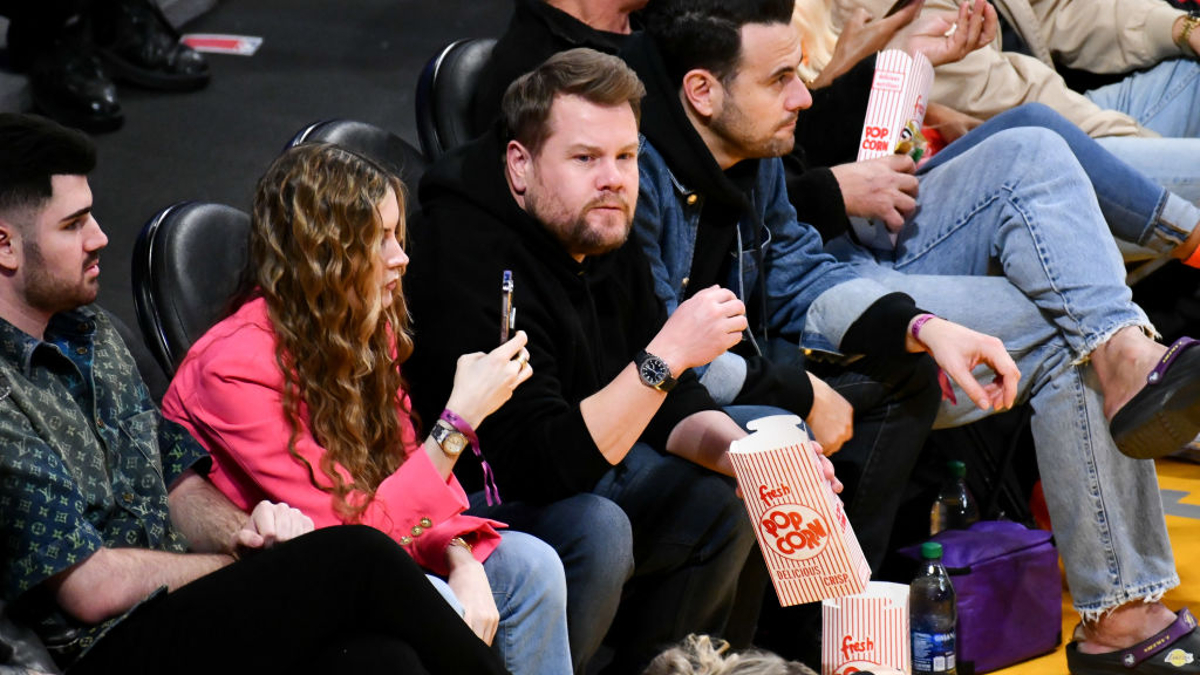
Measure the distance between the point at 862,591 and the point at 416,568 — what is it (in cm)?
87

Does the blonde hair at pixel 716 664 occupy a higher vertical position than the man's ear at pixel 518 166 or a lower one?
higher

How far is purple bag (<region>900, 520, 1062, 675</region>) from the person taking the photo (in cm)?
313

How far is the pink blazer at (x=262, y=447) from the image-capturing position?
2250 mm

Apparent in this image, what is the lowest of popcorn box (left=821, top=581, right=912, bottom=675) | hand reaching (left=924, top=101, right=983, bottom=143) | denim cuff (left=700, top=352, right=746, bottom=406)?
popcorn box (left=821, top=581, right=912, bottom=675)

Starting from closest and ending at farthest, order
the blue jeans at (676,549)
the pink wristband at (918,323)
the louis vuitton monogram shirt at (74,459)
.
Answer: the louis vuitton monogram shirt at (74,459) → the blue jeans at (676,549) → the pink wristband at (918,323)

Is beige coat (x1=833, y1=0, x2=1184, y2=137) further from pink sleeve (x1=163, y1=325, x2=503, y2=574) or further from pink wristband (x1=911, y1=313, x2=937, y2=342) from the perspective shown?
pink sleeve (x1=163, y1=325, x2=503, y2=574)

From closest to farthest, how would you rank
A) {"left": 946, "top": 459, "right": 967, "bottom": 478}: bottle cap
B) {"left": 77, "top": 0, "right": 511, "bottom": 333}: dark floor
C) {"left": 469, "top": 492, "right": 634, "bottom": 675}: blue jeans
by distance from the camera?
1. {"left": 469, "top": 492, "right": 634, "bottom": 675}: blue jeans
2. {"left": 946, "top": 459, "right": 967, "bottom": 478}: bottle cap
3. {"left": 77, "top": 0, "right": 511, "bottom": 333}: dark floor

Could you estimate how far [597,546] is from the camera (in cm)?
246

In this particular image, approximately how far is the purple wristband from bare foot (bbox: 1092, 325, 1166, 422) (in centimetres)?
127

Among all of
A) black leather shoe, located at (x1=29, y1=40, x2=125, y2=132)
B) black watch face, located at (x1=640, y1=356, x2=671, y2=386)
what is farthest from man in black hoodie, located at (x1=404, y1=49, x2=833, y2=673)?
black leather shoe, located at (x1=29, y1=40, x2=125, y2=132)

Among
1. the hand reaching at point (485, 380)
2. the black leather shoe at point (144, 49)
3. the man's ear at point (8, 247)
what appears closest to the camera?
the man's ear at point (8, 247)

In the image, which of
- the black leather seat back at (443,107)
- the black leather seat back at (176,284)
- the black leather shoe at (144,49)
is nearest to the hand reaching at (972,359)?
the black leather seat back at (443,107)

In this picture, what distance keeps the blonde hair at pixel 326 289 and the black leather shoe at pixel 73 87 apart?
6.99ft

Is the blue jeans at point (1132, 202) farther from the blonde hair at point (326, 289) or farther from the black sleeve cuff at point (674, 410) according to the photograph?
the blonde hair at point (326, 289)
